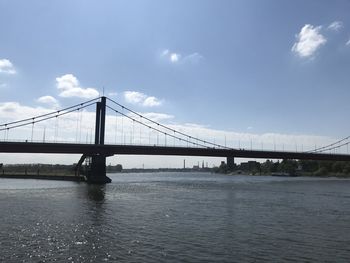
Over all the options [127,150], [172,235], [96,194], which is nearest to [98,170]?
[127,150]

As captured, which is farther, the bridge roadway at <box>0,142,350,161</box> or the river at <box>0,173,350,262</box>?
the bridge roadway at <box>0,142,350,161</box>

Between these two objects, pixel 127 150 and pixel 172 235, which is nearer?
pixel 172 235

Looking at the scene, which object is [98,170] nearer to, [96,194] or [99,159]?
[99,159]

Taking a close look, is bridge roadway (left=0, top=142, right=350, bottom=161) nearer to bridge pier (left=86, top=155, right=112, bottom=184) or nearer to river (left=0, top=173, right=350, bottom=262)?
bridge pier (left=86, top=155, right=112, bottom=184)

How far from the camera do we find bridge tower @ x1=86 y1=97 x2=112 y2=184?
95806 millimetres

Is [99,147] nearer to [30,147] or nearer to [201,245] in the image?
[30,147]

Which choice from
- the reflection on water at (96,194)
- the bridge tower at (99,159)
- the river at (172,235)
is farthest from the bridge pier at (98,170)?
the river at (172,235)

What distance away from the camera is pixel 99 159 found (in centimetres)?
9688

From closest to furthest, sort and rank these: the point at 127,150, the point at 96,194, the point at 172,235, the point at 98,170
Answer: the point at 172,235 < the point at 96,194 < the point at 98,170 < the point at 127,150

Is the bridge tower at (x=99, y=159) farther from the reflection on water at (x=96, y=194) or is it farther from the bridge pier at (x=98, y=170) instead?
the reflection on water at (x=96, y=194)

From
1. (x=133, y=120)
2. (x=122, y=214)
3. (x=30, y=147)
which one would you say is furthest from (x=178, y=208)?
(x=133, y=120)

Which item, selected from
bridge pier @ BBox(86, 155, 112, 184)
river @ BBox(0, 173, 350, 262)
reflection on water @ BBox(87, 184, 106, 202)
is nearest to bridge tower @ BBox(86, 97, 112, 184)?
bridge pier @ BBox(86, 155, 112, 184)

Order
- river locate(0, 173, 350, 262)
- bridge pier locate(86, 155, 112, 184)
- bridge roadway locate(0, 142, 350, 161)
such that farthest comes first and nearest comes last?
1. bridge pier locate(86, 155, 112, 184)
2. bridge roadway locate(0, 142, 350, 161)
3. river locate(0, 173, 350, 262)

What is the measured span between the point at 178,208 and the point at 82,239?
1690cm
